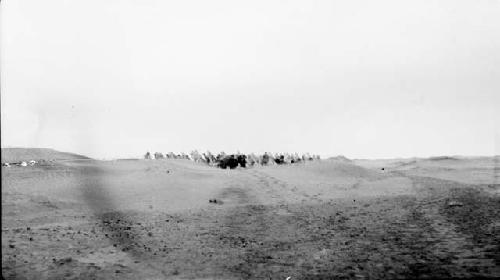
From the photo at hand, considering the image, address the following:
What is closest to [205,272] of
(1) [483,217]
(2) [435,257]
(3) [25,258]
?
(3) [25,258]

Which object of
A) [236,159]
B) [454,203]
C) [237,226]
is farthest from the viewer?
[236,159]

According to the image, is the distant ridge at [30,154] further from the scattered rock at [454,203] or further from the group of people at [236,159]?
the scattered rock at [454,203]

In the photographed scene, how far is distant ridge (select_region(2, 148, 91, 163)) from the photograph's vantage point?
19.1 meters

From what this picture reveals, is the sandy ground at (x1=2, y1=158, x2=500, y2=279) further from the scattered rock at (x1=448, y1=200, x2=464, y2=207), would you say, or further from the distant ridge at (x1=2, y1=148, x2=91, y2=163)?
the distant ridge at (x1=2, y1=148, x2=91, y2=163)

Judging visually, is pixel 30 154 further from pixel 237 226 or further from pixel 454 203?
pixel 454 203

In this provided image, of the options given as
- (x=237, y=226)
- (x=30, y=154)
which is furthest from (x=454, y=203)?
(x=30, y=154)

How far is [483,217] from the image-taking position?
31.6ft

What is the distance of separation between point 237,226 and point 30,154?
1402cm

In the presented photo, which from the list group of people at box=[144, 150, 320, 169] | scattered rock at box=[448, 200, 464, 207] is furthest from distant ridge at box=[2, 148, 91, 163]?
scattered rock at box=[448, 200, 464, 207]

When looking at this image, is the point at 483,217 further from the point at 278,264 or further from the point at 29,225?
the point at 29,225

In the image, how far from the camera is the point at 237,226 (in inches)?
364

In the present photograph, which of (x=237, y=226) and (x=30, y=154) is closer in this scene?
(x=237, y=226)

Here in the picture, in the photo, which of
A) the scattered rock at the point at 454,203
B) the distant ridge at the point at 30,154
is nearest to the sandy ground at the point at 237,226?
the scattered rock at the point at 454,203

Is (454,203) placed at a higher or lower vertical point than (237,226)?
higher
